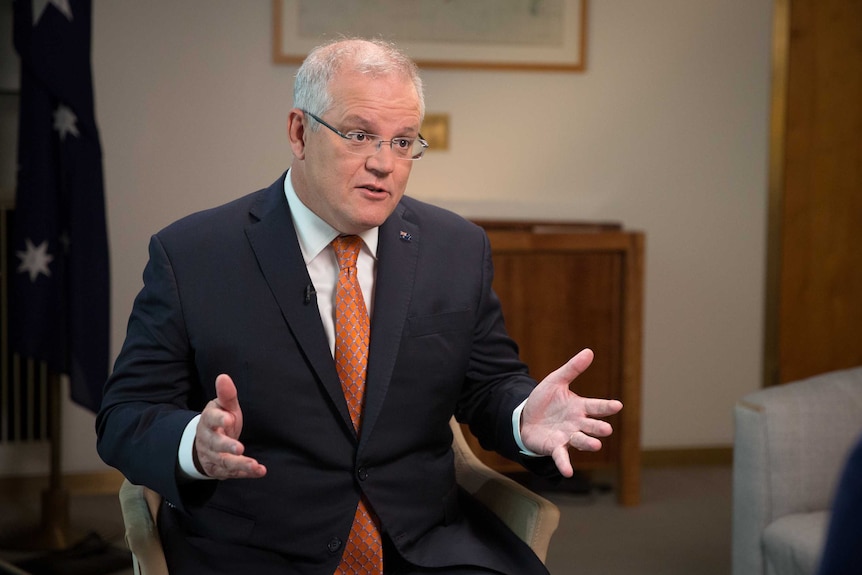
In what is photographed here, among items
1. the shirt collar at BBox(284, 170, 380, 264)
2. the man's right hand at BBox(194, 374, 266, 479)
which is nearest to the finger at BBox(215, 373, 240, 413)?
the man's right hand at BBox(194, 374, 266, 479)

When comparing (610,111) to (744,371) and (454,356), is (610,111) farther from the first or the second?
(454,356)

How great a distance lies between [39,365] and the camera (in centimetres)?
404

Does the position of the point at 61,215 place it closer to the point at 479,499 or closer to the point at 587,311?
the point at 587,311

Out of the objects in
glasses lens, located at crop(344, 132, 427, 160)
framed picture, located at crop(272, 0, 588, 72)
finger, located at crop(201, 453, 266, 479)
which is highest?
framed picture, located at crop(272, 0, 588, 72)

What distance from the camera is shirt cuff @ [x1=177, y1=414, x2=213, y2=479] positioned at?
64.0 inches

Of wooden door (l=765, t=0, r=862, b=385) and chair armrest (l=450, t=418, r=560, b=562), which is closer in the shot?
chair armrest (l=450, t=418, r=560, b=562)

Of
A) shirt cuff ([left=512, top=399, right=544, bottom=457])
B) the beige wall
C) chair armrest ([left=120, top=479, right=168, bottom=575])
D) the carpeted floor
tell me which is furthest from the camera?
the beige wall

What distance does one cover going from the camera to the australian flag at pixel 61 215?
11.5 ft

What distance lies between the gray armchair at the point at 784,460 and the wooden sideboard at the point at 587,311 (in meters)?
1.43

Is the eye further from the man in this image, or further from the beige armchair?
the beige armchair

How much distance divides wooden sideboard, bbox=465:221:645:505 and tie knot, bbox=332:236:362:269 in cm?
202

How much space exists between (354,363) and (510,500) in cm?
42

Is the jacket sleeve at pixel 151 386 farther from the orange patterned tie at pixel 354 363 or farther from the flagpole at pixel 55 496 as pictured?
the flagpole at pixel 55 496

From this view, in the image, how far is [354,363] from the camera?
1.86 m
